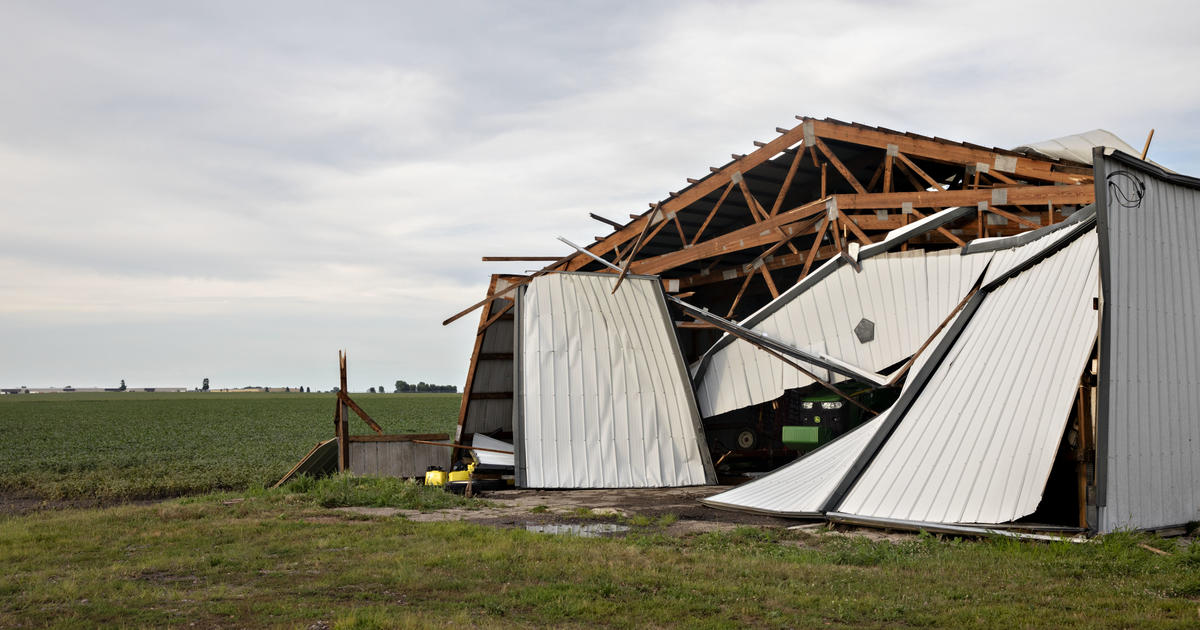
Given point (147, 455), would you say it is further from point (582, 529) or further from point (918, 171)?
point (918, 171)

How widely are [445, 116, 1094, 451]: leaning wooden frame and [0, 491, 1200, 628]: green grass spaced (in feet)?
25.4

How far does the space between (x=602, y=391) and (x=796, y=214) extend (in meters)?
5.03

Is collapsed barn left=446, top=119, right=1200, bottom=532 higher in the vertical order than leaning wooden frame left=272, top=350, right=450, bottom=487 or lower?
higher

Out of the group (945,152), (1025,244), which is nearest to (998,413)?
(1025,244)

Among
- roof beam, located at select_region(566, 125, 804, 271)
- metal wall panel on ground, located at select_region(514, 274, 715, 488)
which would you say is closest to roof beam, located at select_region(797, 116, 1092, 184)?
roof beam, located at select_region(566, 125, 804, 271)

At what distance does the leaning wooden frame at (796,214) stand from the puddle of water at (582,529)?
6991 mm

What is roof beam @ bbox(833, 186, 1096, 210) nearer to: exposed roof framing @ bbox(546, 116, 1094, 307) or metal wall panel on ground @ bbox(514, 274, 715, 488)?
exposed roof framing @ bbox(546, 116, 1094, 307)

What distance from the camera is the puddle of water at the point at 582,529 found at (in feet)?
37.1

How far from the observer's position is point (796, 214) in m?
17.7

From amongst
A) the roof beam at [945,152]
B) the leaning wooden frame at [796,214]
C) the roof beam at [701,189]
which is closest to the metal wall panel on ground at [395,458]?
the leaning wooden frame at [796,214]

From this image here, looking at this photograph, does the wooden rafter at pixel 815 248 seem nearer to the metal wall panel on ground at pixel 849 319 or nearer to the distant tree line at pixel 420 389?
the metal wall panel on ground at pixel 849 319

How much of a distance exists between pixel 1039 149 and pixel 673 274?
977cm

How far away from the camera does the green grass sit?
7.00 meters

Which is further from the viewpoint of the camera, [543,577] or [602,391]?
[602,391]
